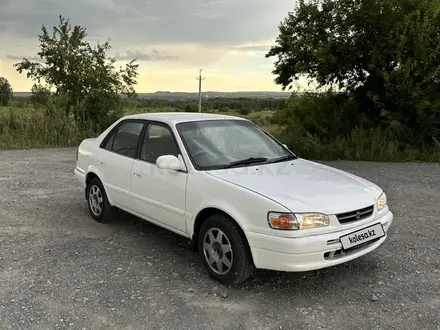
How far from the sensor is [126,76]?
18391 millimetres

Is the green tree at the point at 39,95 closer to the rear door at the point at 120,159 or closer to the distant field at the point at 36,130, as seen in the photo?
the distant field at the point at 36,130

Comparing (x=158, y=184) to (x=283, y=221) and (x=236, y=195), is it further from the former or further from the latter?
(x=283, y=221)

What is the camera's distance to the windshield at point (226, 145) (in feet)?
14.3

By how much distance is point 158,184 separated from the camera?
448 centimetres

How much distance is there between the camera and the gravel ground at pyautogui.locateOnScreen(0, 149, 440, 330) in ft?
10.9

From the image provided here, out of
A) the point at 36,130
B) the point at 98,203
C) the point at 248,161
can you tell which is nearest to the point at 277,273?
the point at 248,161

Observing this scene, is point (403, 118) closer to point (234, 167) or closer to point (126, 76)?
point (234, 167)

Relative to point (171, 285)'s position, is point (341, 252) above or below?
above

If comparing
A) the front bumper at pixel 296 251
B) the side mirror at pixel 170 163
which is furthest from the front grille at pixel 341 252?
the side mirror at pixel 170 163

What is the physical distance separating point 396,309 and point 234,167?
1863mm

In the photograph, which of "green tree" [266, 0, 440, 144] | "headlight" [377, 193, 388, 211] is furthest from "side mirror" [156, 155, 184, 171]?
"green tree" [266, 0, 440, 144]

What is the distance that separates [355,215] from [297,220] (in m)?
0.60

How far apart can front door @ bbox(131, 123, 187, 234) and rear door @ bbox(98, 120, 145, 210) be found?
143mm

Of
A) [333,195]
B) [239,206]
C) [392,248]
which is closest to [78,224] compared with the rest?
[239,206]
